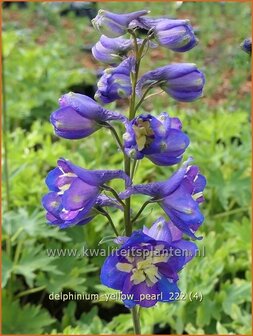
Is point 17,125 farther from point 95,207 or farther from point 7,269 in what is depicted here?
Answer: point 95,207

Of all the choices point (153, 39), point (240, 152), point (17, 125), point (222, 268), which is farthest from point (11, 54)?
point (153, 39)

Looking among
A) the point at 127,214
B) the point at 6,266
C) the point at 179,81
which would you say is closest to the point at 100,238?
the point at 6,266

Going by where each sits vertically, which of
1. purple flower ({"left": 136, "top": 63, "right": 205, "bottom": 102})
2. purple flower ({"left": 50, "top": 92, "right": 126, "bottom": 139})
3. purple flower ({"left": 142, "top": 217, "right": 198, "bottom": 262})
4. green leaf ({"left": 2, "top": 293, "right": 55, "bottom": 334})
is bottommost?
green leaf ({"left": 2, "top": 293, "right": 55, "bottom": 334})

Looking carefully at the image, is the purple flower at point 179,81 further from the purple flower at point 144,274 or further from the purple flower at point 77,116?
the purple flower at point 144,274

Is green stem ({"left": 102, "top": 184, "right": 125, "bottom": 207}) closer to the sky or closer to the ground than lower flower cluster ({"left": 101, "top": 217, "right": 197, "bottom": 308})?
closer to the sky

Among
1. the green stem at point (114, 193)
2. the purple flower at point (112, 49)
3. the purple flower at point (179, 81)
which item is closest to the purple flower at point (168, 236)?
the green stem at point (114, 193)

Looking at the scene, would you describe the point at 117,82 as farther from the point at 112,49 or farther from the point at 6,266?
the point at 6,266

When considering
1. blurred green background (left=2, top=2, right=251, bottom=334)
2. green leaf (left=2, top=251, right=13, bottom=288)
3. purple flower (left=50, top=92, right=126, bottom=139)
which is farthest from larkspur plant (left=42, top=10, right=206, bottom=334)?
green leaf (left=2, top=251, right=13, bottom=288)

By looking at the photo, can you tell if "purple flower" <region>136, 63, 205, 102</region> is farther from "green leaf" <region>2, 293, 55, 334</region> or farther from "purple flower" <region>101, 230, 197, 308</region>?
"green leaf" <region>2, 293, 55, 334</region>
